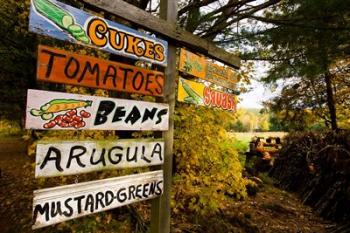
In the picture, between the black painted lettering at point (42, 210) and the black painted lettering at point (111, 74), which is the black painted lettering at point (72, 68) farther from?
the black painted lettering at point (42, 210)

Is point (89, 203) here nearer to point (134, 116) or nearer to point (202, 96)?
point (134, 116)

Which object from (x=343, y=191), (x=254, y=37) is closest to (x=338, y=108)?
(x=343, y=191)

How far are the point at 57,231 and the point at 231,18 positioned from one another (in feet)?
13.9

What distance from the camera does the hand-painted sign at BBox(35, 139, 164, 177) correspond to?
1.75m

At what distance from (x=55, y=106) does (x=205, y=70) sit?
5.57ft

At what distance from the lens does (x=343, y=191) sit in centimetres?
631

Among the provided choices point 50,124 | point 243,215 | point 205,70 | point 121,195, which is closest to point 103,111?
point 50,124

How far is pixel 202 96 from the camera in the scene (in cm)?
297

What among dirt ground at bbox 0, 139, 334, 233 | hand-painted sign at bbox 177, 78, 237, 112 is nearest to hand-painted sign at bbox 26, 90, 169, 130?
hand-painted sign at bbox 177, 78, 237, 112

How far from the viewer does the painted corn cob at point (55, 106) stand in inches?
67.0

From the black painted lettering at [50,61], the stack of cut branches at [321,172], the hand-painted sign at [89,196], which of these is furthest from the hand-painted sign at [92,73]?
the stack of cut branches at [321,172]

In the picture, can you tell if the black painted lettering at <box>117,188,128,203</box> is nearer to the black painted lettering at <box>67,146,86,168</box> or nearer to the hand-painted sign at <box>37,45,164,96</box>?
the black painted lettering at <box>67,146,86,168</box>

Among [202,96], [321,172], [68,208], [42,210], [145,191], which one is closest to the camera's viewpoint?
[42,210]

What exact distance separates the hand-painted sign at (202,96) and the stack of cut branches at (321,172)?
3.47 meters
